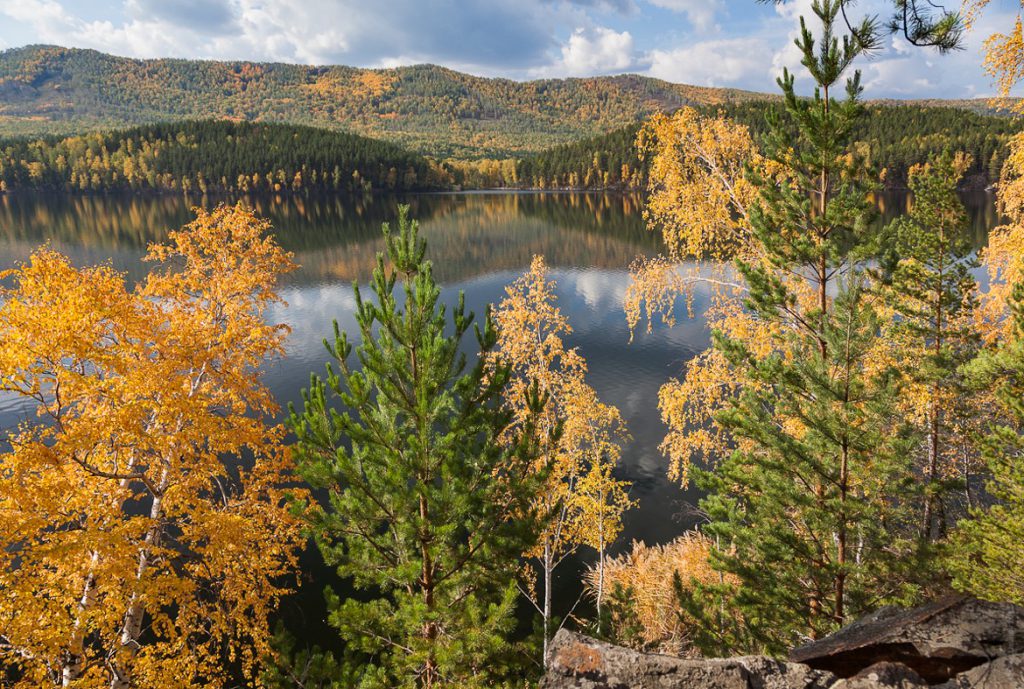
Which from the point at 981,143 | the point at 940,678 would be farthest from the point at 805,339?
the point at 981,143

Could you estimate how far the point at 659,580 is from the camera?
19.1 m

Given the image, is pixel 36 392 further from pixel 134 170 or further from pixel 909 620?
pixel 134 170

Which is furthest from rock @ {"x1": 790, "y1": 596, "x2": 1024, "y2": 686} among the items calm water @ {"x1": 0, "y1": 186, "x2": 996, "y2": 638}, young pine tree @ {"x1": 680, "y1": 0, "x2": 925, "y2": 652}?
calm water @ {"x1": 0, "y1": 186, "x2": 996, "y2": 638}

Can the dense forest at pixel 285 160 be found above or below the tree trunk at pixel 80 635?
above

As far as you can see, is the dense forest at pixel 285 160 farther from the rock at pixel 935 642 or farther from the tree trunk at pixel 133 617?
the tree trunk at pixel 133 617

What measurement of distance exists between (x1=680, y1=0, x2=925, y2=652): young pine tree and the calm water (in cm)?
1074

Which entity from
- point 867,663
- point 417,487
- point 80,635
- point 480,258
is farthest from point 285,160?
point 867,663

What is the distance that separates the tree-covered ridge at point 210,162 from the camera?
15850 cm

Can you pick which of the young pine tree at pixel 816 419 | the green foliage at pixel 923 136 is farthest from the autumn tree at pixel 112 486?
the green foliage at pixel 923 136

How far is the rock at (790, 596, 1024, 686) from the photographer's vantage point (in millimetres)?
6246

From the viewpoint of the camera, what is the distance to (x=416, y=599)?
9352 millimetres

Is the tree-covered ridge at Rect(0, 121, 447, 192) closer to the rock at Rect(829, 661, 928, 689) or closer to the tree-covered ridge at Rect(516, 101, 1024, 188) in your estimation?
the tree-covered ridge at Rect(516, 101, 1024, 188)

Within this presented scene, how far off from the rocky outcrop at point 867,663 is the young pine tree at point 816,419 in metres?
3.20

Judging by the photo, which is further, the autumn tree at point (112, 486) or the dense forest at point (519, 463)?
the autumn tree at point (112, 486)
